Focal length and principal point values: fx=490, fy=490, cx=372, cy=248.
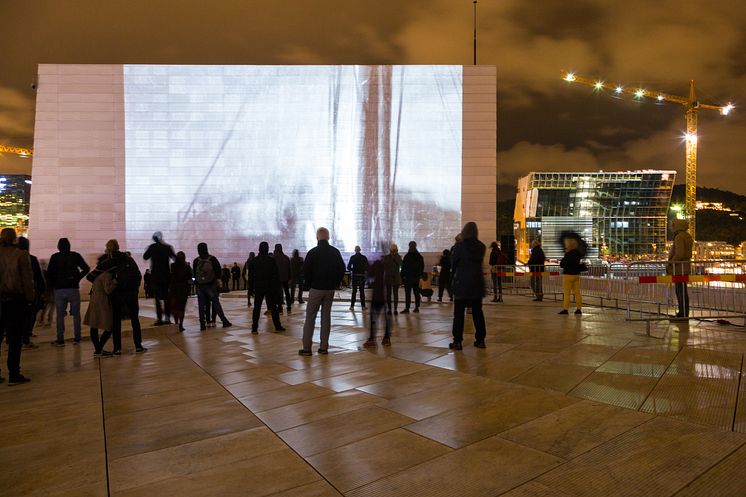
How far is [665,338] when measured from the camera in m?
7.41

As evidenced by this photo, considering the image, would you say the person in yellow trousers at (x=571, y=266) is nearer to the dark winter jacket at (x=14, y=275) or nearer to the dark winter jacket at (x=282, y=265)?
the dark winter jacket at (x=282, y=265)

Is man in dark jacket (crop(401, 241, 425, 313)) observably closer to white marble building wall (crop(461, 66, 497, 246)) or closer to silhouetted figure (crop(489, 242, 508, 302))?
silhouetted figure (crop(489, 242, 508, 302))

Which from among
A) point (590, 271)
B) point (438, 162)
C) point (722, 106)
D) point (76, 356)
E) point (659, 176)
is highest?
point (722, 106)

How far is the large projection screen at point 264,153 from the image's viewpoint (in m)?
26.1

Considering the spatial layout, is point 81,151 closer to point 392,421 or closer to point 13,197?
point 392,421

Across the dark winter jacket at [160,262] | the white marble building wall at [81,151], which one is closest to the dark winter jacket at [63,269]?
the dark winter jacket at [160,262]

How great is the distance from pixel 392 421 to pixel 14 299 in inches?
201

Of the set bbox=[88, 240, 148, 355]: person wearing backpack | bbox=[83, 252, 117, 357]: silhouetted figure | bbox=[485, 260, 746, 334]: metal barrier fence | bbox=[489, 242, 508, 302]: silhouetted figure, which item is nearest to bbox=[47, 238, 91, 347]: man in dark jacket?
bbox=[88, 240, 148, 355]: person wearing backpack

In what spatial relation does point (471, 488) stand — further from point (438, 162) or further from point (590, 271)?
point (438, 162)

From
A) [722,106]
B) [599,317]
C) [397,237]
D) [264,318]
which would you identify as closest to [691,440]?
[599,317]

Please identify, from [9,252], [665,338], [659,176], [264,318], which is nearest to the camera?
[9,252]

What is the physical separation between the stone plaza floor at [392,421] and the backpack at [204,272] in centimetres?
277

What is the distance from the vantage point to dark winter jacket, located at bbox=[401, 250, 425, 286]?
12.2 m

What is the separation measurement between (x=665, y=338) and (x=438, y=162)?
19695 mm
